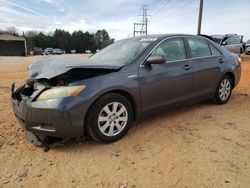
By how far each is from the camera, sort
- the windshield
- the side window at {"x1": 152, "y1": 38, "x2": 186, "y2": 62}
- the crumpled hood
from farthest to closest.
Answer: the side window at {"x1": 152, "y1": 38, "x2": 186, "y2": 62}, the windshield, the crumpled hood

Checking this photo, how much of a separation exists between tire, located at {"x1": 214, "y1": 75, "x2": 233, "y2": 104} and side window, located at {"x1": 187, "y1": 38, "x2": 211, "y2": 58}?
691mm

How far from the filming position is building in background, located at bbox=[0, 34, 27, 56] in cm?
5288

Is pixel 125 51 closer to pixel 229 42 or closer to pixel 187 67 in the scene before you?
Result: pixel 187 67

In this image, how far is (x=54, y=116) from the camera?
3.31m

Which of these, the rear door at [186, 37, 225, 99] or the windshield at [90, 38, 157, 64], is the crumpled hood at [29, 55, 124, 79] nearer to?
the windshield at [90, 38, 157, 64]

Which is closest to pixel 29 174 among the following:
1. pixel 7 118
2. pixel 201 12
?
pixel 7 118

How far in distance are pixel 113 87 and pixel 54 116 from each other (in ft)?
2.82

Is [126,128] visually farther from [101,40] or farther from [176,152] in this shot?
[101,40]

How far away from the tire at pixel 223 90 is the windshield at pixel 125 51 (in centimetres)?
191

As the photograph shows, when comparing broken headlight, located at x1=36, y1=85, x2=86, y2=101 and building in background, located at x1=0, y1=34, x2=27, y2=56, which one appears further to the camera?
building in background, located at x1=0, y1=34, x2=27, y2=56

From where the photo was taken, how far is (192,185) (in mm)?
2715

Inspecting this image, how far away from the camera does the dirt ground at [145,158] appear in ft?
9.29

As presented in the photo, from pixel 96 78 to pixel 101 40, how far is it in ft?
242

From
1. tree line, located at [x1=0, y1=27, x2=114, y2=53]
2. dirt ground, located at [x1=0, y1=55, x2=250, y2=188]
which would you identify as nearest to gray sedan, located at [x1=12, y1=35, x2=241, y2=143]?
dirt ground, located at [x1=0, y1=55, x2=250, y2=188]
